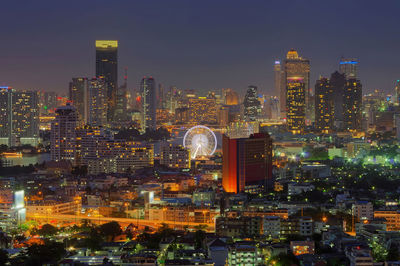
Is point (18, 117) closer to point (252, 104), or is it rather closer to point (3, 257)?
point (252, 104)

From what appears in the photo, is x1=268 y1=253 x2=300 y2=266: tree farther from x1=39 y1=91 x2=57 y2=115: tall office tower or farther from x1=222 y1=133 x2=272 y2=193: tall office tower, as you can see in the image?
x1=39 y1=91 x2=57 y2=115: tall office tower

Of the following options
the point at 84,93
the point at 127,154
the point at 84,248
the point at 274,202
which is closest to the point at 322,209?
the point at 274,202

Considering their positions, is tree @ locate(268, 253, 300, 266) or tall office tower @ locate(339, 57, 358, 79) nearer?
Result: tree @ locate(268, 253, 300, 266)

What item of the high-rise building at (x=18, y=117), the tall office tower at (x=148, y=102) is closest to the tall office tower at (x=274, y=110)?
the tall office tower at (x=148, y=102)

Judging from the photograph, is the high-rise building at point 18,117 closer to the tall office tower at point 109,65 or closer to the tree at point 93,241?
the tall office tower at point 109,65

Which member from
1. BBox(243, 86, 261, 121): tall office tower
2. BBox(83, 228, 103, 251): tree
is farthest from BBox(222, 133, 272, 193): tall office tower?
BBox(243, 86, 261, 121): tall office tower

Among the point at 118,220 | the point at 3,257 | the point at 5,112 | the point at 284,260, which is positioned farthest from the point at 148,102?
the point at 284,260

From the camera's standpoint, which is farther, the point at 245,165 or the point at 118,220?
the point at 245,165
